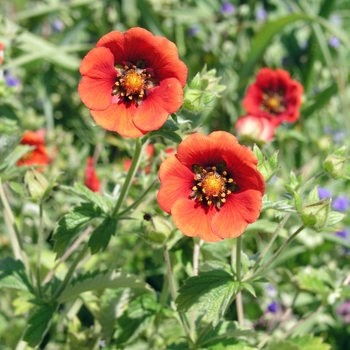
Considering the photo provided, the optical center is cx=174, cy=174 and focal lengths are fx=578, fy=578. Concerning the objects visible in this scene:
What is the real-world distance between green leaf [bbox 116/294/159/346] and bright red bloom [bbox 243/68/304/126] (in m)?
0.96

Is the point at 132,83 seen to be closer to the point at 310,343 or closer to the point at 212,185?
the point at 212,185

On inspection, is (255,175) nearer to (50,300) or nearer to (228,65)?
(50,300)

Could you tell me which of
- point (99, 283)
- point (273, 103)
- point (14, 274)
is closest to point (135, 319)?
point (99, 283)

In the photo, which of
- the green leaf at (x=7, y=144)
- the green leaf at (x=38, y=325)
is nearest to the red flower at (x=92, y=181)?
the green leaf at (x=7, y=144)

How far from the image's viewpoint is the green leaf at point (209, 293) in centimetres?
114

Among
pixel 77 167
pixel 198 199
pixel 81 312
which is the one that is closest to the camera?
pixel 198 199

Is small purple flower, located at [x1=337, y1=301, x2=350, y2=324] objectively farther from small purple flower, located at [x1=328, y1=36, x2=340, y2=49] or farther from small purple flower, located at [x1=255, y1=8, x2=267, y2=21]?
small purple flower, located at [x1=255, y1=8, x2=267, y2=21]

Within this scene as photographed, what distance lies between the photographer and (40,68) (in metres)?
3.04

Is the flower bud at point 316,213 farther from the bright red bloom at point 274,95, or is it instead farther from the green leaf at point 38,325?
the bright red bloom at point 274,95

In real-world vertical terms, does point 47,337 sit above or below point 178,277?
below

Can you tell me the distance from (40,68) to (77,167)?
0.85 metres

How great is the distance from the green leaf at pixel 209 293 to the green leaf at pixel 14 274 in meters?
0.43

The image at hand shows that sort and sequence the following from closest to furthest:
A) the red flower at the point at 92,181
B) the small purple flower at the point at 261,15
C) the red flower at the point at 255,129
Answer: the red flower at the point at 255,129 < the red flower at the point at 92,181 < the small purple flower at the point at 261,15

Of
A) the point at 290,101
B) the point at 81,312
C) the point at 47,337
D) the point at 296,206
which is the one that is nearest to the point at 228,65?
the point at 290,101
